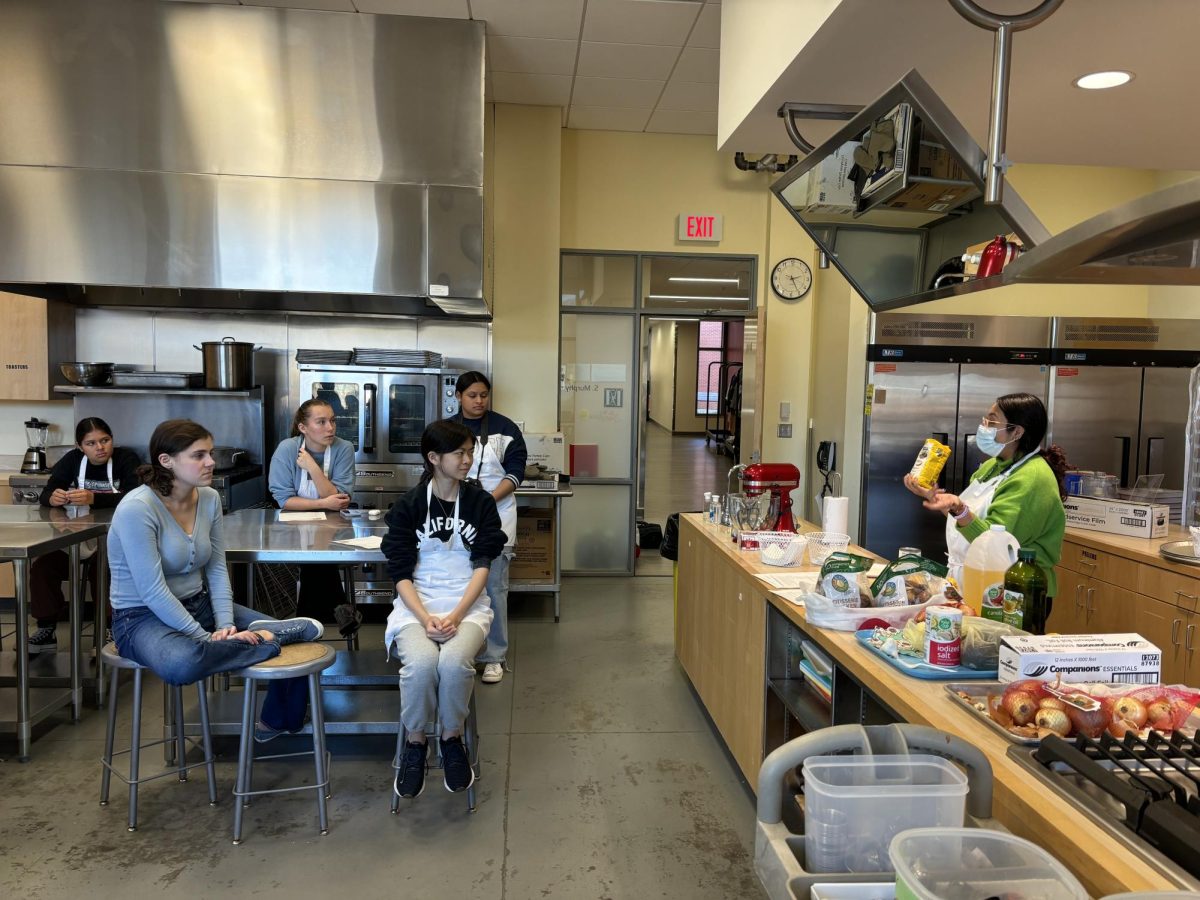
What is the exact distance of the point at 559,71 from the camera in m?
5.17

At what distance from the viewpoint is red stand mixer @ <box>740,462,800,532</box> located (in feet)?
11.4

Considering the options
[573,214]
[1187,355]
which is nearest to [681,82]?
[573,214]

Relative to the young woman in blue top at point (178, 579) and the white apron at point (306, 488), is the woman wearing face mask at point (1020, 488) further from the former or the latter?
the white apron at point (306, 488)

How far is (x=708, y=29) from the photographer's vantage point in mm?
4535

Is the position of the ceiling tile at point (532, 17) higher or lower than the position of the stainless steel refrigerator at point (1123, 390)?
higher

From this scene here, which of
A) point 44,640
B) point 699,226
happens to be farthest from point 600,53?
point 44,640

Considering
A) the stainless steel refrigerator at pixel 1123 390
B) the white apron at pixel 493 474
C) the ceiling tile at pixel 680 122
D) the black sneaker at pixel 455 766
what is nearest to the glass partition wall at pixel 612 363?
the ceiling tile at pixel 680 122

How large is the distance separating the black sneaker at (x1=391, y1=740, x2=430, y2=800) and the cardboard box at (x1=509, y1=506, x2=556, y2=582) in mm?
2564

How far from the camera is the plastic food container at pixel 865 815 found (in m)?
1.05

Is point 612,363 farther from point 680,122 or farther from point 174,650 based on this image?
point 174,650

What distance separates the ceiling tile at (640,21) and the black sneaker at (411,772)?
12.8ft

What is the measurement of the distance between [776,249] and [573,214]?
1673mm

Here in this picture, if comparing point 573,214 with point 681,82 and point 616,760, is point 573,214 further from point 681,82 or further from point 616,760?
point 616,760

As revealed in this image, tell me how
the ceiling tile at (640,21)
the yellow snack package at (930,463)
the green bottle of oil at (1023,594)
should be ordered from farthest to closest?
1. the ceiling tile at (640,21)
2. the yellow snack package at (930,463)
3. the green bottle of oil at (1023,594)
